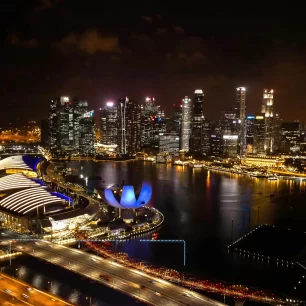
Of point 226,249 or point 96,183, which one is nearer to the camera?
point 226,249

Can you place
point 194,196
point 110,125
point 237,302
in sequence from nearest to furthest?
point 237,302, point 194,196, point 110,125

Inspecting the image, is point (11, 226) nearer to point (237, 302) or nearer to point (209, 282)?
point (209, 282)

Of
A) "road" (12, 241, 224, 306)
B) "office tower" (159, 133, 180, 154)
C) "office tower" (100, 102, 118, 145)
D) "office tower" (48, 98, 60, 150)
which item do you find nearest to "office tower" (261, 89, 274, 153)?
"office tower" (159, 133, 180, 154)

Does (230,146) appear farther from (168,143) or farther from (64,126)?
(64,126)

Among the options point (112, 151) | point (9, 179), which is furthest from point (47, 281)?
point (112, 151)

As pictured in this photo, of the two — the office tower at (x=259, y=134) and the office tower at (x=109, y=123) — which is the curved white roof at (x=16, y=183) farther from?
the office tower at (x=259, y=134)

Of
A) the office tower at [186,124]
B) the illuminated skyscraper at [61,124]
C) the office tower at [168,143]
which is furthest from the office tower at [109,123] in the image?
the office tower at [186,124]

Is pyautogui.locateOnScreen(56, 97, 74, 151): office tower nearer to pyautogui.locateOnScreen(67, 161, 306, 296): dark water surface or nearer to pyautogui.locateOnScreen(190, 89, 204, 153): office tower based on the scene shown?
pyautogui.locateOnScreen(190, 89, 204, 153): office tower
